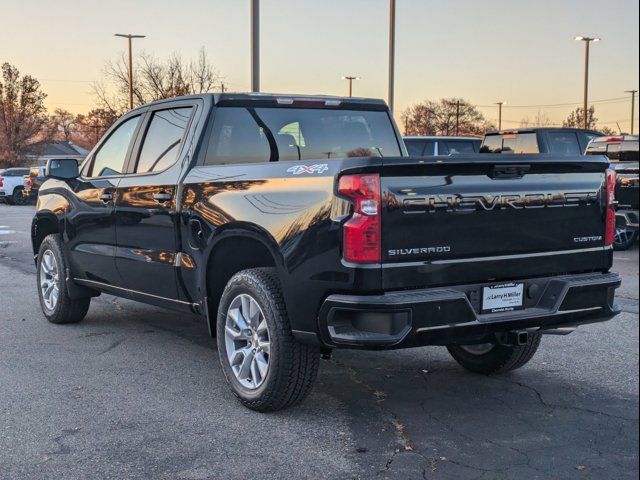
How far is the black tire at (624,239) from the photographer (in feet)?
42.8

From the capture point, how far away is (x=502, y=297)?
4.24 m

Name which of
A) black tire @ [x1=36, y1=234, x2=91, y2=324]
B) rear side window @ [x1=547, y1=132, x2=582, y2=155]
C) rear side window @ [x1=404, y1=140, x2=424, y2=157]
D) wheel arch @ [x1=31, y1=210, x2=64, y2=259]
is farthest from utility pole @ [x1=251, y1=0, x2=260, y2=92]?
black tire @ [x1=36, y1=234, x2=91, y2=324]

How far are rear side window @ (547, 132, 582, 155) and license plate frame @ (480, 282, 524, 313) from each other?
11.3 meters

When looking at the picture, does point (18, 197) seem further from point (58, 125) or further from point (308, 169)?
point (58, 125)

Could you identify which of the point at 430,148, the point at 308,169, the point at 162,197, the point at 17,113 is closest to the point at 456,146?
the point at 430,148

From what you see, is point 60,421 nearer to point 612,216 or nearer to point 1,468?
point 1,468

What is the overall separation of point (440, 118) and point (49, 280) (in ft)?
250

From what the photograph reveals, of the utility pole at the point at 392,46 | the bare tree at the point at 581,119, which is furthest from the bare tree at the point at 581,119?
the utility pole at the point at 392,46

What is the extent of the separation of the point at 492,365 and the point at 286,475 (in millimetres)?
2184

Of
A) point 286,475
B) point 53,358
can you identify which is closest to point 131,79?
point 53,358

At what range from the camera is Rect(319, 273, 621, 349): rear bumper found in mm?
3877

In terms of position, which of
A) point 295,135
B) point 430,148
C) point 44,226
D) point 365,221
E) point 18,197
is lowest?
point 18,197

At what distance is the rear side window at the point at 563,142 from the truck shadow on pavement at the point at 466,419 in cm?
995

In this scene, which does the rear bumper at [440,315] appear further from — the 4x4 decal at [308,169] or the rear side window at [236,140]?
the rear side window at [236,140]
